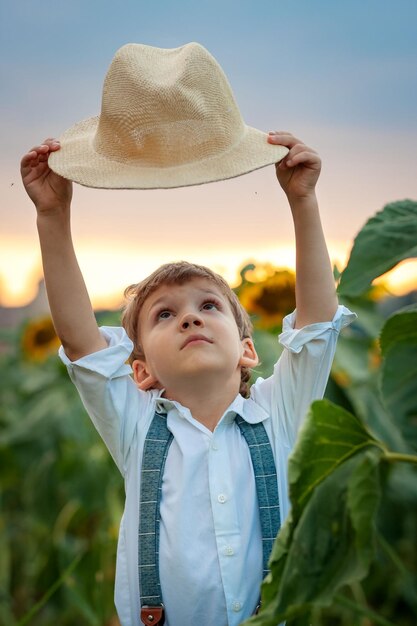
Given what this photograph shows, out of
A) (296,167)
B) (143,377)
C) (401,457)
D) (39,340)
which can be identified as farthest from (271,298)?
(401,457)

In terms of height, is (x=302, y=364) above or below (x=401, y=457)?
above

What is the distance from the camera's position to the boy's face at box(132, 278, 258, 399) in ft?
4.40

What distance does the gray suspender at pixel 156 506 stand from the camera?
1.28 m

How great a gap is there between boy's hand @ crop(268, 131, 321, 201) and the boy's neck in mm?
258

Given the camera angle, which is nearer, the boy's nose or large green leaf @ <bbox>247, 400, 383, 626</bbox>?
large green leaf @ <bbox>247, 400, 383, 626</bbox>

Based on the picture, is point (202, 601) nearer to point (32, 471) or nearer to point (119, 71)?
point (119, 71)

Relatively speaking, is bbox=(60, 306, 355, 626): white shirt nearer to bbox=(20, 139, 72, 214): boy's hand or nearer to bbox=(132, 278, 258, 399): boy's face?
bbox=(132, 278, 258, 399): boy's face

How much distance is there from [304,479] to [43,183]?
0.56m

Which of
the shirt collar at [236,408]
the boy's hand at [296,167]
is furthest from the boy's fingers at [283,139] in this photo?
the shirt collar at [236,408]

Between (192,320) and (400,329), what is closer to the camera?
(400,329)

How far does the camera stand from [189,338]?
1347mm

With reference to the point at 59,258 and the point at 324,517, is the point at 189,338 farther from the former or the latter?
the point at 324,517

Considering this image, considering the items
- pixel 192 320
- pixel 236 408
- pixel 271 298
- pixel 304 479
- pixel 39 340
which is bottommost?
pixel 304 479

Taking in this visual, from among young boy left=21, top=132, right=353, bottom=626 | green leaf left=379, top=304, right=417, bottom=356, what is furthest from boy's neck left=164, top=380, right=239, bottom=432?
green leaf left=379, top=304, right=417, bottom=356
